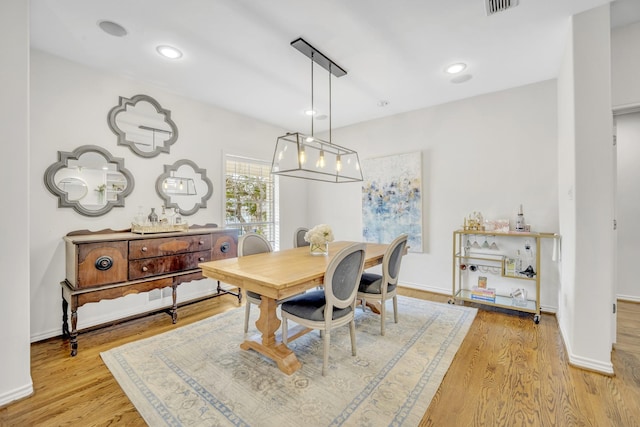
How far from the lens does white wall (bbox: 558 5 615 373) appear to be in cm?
203

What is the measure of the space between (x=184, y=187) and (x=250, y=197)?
111 cm

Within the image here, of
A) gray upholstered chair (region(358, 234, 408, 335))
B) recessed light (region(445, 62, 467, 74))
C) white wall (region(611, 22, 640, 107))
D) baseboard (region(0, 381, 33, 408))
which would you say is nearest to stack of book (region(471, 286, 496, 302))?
gray upholstered chair (region(358, 234, 408, 335))

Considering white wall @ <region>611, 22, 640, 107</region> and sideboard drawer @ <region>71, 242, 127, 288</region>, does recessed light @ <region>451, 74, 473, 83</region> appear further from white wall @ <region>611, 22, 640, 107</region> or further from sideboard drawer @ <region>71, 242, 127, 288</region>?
sideboard drawer @ <region>71, 242, 127, 288</region>

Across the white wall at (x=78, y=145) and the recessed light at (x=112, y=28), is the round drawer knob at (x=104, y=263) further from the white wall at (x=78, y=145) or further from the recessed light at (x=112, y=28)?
the recessed light at (x=112, y=28)

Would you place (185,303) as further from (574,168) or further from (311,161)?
(574,168)

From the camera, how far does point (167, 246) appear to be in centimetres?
300

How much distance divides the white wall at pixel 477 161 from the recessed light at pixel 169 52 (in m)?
2.96

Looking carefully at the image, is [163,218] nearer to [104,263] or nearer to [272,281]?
[104,263]

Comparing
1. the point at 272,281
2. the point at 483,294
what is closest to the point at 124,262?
the point at 272,281

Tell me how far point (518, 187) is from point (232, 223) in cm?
390

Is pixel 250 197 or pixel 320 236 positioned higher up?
pixel 250 197

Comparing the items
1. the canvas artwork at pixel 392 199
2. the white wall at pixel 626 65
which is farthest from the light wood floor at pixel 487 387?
the white wall at pixel 626 65

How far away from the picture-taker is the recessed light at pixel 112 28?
2.22 meters

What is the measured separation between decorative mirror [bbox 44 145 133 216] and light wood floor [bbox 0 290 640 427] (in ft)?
4.33
